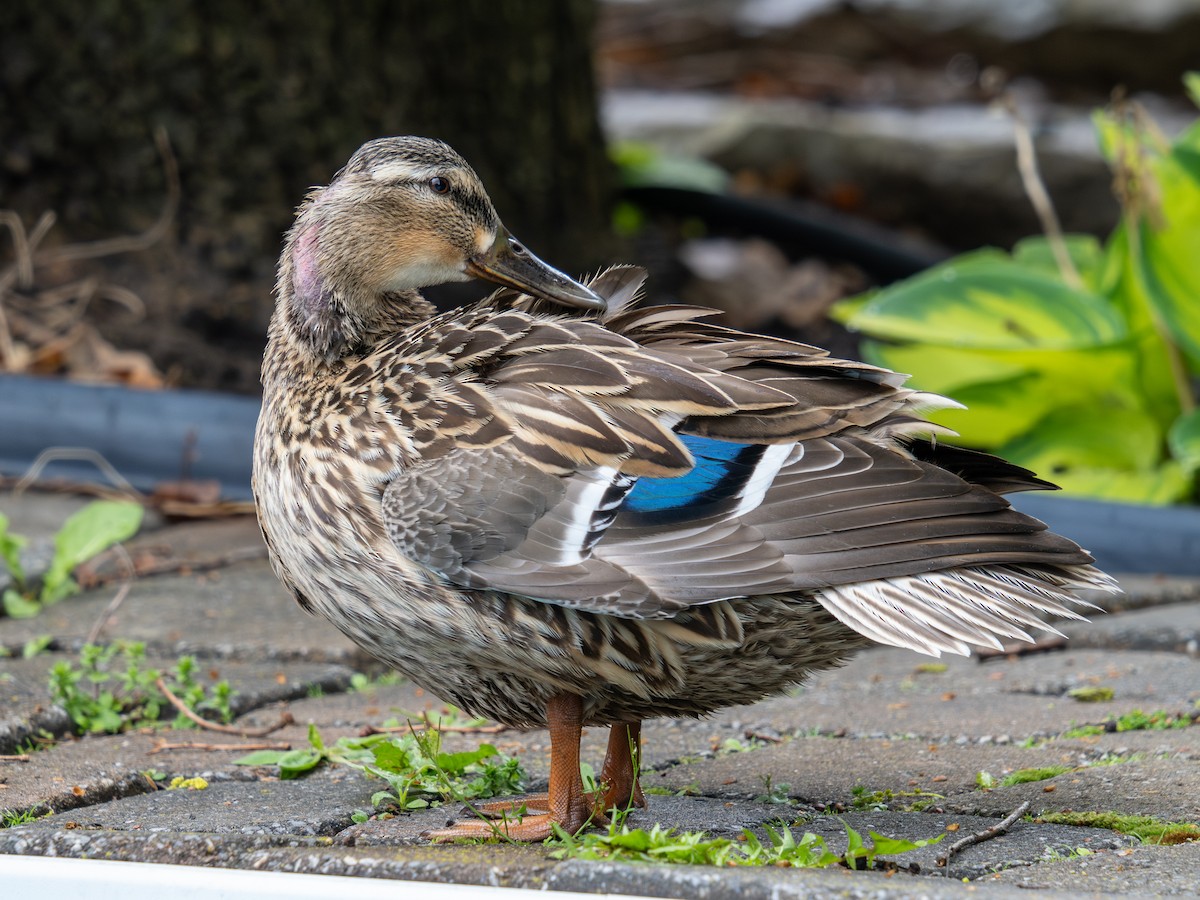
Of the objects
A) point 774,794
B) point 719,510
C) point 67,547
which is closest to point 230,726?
point 67,547

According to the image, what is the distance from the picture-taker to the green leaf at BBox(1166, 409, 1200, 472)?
410 cm

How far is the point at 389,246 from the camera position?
9.25 ft

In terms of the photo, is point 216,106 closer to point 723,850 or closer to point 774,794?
point 774,794

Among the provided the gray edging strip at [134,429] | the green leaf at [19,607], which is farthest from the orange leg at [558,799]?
the gray edging strip at [134,429]

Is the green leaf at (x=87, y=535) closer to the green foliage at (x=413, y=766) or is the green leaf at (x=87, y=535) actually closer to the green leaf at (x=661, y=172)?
the green foliage at (x=413, y=766)

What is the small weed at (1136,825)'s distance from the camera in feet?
7.24

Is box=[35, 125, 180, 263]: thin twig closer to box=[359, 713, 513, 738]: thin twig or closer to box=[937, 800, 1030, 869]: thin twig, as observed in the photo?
box=[359, 713, 513, 738]: thin twig

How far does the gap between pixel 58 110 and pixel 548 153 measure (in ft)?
5.92

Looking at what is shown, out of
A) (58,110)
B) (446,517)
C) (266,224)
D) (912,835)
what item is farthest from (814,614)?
(58,110)

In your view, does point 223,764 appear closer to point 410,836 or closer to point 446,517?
point 410,836

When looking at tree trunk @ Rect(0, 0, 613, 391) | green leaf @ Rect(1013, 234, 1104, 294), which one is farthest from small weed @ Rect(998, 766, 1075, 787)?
tree trunk @ Rect(0, 0, 613, 391)

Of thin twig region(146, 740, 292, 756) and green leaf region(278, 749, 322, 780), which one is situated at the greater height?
green leaf region(278, 749, 322, 780)

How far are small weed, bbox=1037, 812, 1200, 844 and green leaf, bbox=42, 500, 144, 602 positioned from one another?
2.29 metres

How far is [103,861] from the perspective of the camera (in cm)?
203
